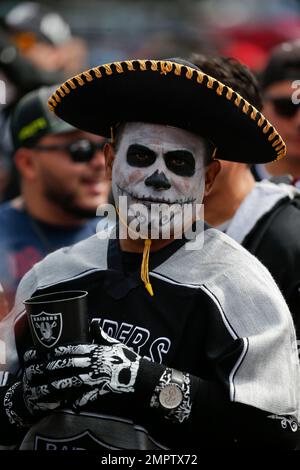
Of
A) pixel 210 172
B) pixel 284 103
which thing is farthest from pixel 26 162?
pixel 210 172

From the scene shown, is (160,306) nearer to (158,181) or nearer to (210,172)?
(158,181)

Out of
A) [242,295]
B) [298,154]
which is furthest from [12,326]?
[298,154]

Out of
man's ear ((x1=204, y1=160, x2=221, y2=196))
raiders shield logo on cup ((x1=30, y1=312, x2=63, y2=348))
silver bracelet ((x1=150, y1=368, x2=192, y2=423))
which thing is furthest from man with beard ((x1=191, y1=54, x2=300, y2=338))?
raiders shield logo on cup ((x1=30, y1=312, x2=63, y2=348))

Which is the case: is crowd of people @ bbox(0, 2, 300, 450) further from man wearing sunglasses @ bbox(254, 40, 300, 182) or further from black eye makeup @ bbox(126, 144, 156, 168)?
man wearing sunglasses @ bbox(254, 40, 300, 182)

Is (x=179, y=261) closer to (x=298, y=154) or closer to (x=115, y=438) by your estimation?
(x=115, y=438)

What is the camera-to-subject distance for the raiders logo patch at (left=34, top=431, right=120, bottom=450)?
10.3 feet

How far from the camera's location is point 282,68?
593 centimetres

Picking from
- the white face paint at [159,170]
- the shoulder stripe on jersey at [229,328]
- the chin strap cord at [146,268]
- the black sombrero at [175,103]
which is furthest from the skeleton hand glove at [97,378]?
the black sombrero at [175,103]

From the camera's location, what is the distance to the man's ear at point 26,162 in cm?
604

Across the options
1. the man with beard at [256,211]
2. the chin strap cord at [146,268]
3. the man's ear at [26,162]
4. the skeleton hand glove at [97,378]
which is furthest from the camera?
the man's ear at [26,162]

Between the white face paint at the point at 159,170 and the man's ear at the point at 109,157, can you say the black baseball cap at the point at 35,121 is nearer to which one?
the man's ear at the point at 109,157

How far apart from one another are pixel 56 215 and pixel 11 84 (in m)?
2.13

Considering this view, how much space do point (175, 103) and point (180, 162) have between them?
0.64 feet

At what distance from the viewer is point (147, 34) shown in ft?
46.4
